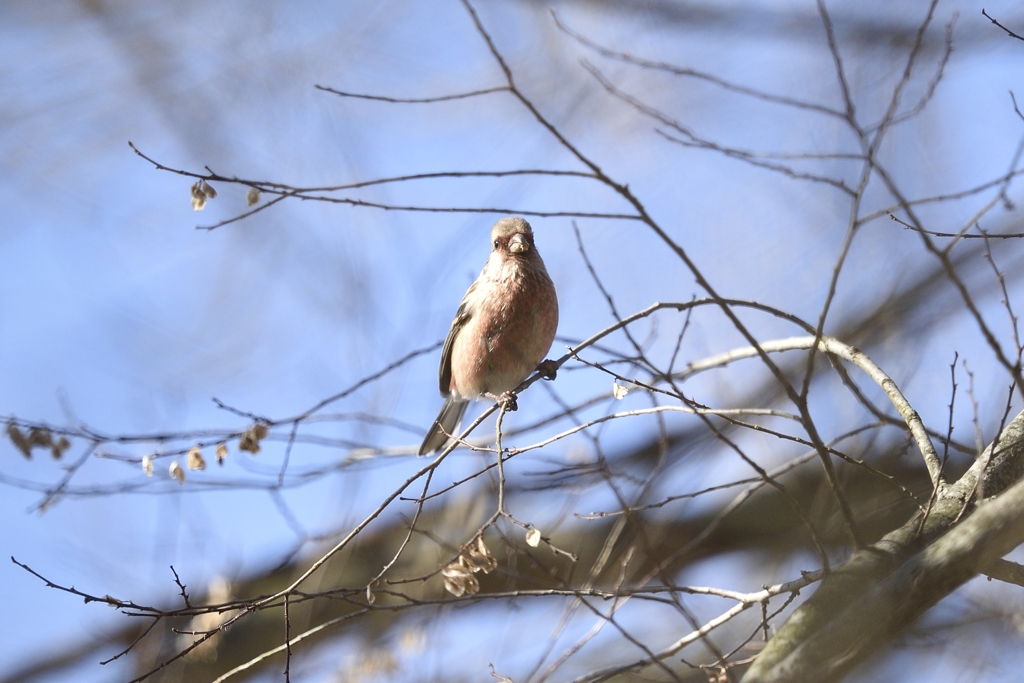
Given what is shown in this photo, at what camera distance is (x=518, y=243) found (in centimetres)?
468

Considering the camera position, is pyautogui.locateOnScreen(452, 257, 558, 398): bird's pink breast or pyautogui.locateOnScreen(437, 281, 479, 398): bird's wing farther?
pyautogui.locateOnScreen(437, 281, 479, 398): bird's wing

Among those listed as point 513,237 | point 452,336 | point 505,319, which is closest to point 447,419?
point 452,336

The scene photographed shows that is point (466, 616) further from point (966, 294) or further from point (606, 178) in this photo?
point (966, 294)

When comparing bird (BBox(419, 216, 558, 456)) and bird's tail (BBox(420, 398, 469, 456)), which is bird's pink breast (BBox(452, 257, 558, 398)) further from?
bird's tail (BBox(420, 398, 469, 456))

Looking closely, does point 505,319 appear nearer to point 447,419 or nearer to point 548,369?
point 548,369

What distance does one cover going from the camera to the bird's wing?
497cm

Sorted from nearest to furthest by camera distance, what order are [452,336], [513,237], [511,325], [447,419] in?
[511,325]
[513,237]
[452,336]
[447,419]

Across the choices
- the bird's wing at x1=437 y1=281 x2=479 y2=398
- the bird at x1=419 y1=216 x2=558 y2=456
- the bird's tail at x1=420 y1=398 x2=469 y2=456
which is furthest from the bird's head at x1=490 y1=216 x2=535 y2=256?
the bird's tail at x1=420 y1=398 x2=469 y2=456

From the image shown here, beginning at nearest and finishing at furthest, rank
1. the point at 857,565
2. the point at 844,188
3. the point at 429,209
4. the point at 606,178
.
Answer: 1. the point at 857,565
2. the point at 606,178
3. the point at 844,188
4. the point at 429,209

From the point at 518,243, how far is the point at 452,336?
0.84 m

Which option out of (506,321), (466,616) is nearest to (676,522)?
(466,616)

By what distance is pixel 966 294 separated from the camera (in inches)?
82.6

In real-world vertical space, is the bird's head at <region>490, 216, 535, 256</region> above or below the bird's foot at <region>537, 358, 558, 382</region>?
above

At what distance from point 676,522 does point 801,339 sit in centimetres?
234
